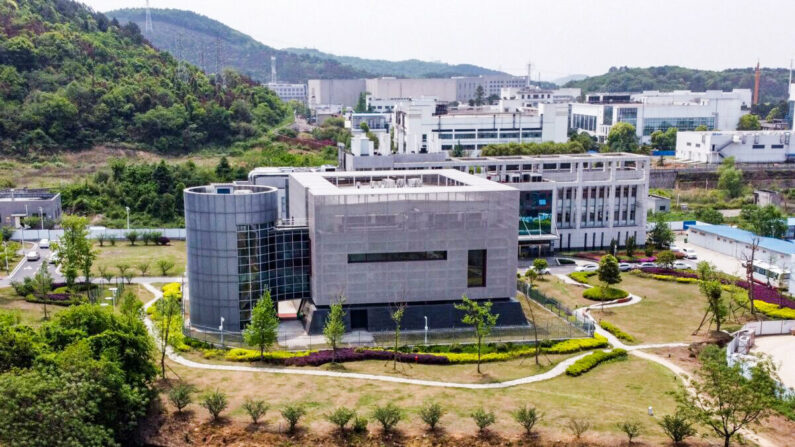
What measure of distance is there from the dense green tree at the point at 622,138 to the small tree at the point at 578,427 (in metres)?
96.6

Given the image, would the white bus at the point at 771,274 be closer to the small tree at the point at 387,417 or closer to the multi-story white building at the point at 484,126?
the small tree at the point at 387,417

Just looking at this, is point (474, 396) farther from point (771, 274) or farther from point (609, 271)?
point (771, 274)

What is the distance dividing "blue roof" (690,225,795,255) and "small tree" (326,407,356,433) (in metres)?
41.1

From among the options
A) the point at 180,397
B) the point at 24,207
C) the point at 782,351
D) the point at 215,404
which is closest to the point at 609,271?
the point at 782,351

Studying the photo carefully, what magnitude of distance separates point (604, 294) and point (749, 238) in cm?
2059

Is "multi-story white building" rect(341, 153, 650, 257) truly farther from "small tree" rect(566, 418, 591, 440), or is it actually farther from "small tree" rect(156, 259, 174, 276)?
"small tree" rect(566, 418, 591, 440)

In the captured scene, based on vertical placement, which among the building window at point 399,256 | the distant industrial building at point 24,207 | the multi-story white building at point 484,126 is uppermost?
the multi-story white building at point 484,126

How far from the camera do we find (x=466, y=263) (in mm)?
43062

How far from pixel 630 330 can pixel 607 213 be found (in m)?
26.0

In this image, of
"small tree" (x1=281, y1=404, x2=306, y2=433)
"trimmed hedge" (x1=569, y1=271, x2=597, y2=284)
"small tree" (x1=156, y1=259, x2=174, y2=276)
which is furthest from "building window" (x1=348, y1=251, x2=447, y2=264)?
"small tree" (x1=156, y1=259, x2=174, y2=276)

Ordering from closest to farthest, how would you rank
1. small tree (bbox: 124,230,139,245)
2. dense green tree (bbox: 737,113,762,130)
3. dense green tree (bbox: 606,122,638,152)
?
1. small tree (bbox: 124,230,139,245)
2. dense green tree (bbox: 606,122,638,152)
3. dense green tree (bbox: 737,113,762,130)

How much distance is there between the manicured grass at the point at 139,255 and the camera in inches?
2277

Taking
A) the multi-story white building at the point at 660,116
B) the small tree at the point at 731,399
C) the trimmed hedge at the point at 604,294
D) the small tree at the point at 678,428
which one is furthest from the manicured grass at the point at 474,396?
the multi-story white building at the point at 660,116

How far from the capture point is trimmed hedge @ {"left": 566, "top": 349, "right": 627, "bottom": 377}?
117ft
